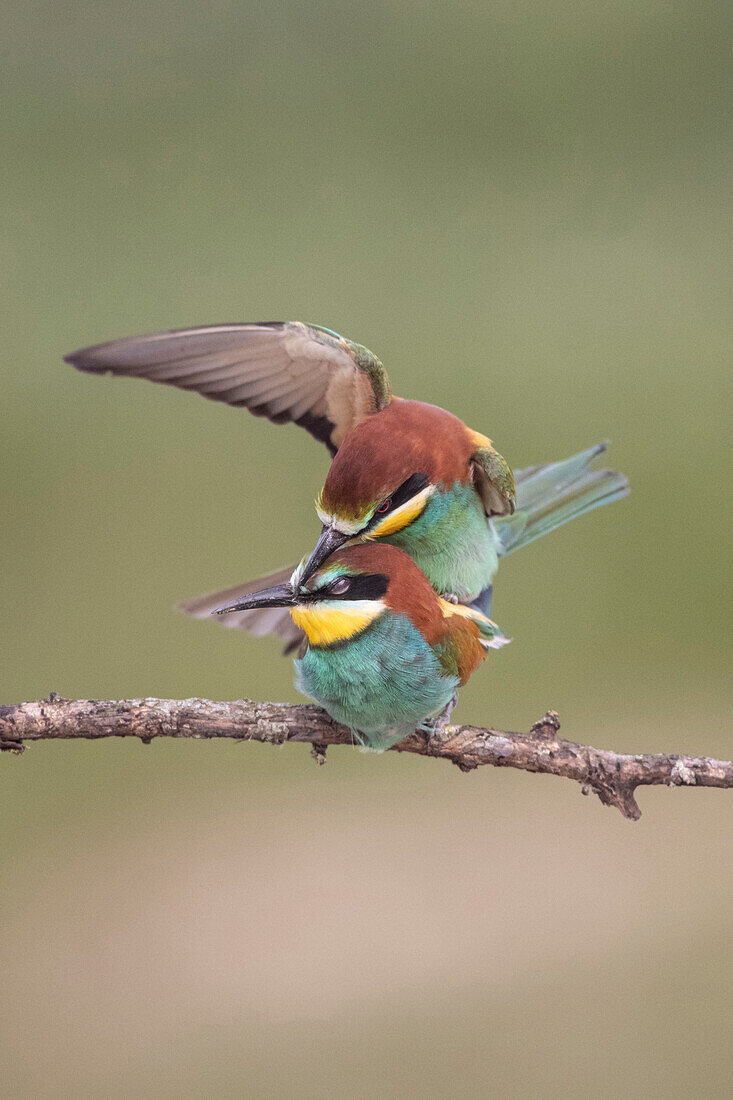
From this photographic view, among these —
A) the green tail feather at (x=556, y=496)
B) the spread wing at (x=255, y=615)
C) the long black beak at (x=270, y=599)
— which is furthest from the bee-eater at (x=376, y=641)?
the green tail feather at (x=556, y=496)

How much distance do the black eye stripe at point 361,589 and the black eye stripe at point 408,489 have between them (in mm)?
66

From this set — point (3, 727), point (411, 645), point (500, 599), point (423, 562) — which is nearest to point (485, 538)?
point (423, 562)

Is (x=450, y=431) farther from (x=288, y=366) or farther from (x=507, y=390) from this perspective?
(x=507, y=390)

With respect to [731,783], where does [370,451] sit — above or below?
above

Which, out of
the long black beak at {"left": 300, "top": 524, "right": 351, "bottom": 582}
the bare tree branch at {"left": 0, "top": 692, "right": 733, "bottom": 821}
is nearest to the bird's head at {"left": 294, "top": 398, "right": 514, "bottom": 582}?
the long black beak at {"left": 300, "top": 524, "right": 351, "bottom": 582}

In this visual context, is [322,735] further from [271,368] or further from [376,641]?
[271,368]

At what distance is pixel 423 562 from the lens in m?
1.27

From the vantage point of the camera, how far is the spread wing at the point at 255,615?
4.59 feet

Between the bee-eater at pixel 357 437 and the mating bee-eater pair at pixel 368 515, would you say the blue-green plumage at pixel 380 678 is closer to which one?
the mating bee-eater pair at pixel 368 515

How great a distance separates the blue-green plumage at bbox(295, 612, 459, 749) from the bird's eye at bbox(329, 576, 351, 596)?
0.19 feet

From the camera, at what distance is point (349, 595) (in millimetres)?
1095

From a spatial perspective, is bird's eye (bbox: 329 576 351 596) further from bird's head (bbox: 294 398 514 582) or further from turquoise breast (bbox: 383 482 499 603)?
turquoise breast (bbox: 383 482 499 603)

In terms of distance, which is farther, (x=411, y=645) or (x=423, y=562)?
(x=423, y=562)

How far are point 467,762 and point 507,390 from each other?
2017mm
